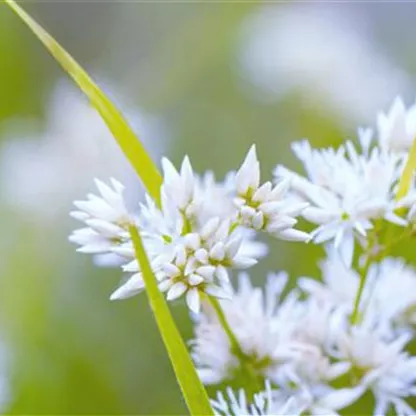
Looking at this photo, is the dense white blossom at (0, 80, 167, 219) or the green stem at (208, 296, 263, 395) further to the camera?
the dense white blossom at (0, 80, 167, 219)

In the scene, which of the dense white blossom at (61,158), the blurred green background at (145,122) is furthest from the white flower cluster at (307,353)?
the dense white blossom at (61,158)

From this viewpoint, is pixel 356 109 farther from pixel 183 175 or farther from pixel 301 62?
pixel 183 175

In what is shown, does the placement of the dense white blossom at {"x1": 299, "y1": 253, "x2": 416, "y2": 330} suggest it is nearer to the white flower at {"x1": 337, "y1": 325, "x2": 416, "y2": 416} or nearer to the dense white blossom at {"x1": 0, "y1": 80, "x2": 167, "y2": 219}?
the white flower at {"x1": 337, "y1": 325, "x2": 416, "y2": 416}

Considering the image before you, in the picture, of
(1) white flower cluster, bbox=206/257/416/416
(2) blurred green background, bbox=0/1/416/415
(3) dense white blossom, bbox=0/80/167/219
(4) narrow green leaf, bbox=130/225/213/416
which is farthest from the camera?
(3) dense white blossom, bbox=0/80/167/219

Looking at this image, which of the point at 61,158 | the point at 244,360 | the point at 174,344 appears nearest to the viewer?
the point at 174,344

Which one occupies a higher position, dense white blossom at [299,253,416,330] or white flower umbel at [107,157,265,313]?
white flower umbel at [107,157,265,313]

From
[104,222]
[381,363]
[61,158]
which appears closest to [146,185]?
[104,222]

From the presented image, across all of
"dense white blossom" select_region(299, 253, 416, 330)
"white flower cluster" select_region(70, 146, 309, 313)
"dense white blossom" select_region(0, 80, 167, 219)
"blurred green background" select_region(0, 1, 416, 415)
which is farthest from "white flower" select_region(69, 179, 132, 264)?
"dense white blossom" select_region(0, 80, 167, 219)

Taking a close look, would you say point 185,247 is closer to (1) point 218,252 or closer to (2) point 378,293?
(1) point 218,252

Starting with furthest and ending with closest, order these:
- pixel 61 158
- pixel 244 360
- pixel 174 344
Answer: pixel 61 158, pixel 244 360, pixel 174 344
